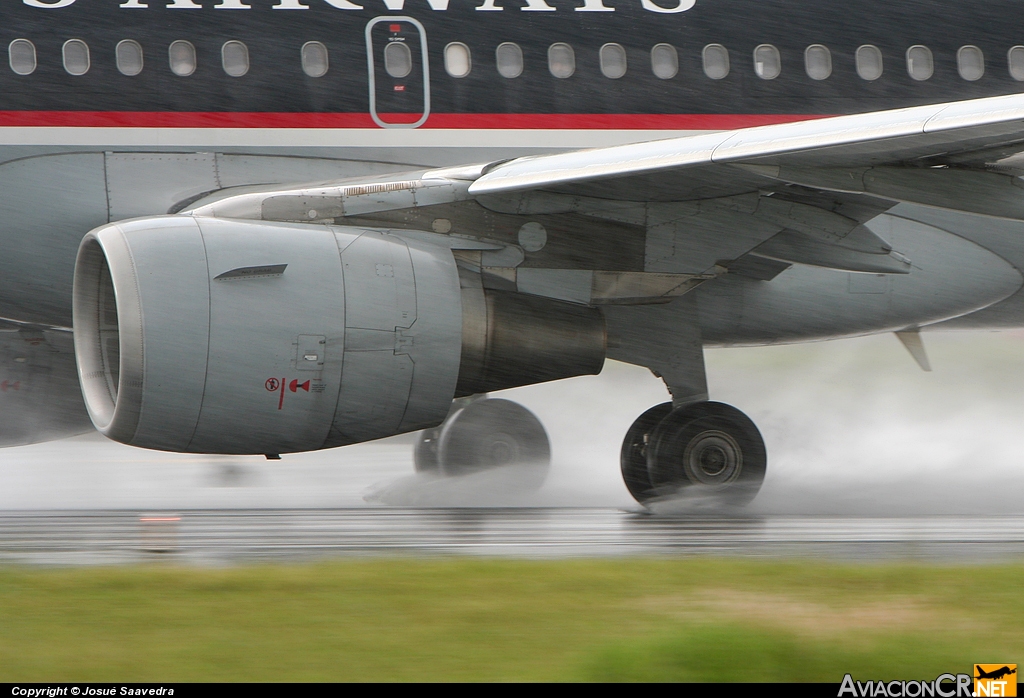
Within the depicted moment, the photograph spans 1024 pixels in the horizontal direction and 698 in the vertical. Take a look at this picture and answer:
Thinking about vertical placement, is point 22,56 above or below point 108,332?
above

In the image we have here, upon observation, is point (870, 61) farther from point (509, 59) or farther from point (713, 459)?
point (713, 459)

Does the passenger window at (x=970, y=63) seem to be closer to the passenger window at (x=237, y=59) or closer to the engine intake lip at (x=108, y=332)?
the passenger window at (x=237, y=59)

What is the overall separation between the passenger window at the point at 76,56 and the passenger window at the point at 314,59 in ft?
3.91

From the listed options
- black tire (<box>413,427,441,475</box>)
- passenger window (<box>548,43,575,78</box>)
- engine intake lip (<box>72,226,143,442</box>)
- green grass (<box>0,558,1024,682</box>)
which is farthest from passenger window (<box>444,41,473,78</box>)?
green grass (<box>0,558,1024,682</box>)

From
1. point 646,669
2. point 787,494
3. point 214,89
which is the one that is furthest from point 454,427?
point 646,669

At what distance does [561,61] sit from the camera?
7.60m

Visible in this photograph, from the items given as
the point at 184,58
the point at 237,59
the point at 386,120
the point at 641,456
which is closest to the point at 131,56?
the point at 184,58

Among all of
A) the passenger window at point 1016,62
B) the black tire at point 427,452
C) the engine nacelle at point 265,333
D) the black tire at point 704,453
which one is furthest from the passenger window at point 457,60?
the passenger window at point 1016,62

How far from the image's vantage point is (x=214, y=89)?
7.33 m

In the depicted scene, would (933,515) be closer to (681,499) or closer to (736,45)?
(681,499)

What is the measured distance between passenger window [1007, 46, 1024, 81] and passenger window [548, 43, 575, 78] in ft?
9.17

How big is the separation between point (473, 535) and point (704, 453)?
192cm

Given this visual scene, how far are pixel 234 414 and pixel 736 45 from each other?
3.79 meters

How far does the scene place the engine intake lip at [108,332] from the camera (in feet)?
19.6
